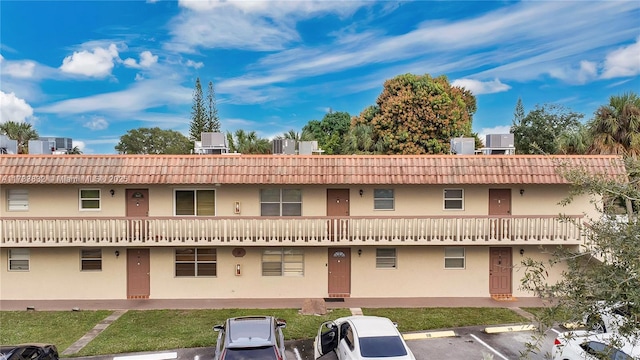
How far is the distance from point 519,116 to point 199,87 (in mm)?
37089

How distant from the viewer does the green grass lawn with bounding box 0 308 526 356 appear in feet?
44.1

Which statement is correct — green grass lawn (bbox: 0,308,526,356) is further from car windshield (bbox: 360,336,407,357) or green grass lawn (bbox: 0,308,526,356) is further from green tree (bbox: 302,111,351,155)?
green tree (bbox: 302,111,351,155)

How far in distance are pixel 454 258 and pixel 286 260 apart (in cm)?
731

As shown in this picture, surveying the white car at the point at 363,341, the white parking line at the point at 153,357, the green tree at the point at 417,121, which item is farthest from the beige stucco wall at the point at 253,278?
the green tree at the point at 417,121

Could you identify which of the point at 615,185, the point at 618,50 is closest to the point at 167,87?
the point at 618,50

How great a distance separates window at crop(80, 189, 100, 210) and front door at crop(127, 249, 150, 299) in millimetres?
2481

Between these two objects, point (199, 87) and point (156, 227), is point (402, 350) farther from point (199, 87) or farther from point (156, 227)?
point (199, 87)

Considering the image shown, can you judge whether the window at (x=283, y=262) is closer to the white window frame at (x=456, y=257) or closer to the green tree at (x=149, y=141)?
the white window frame at (x=456, y=257)

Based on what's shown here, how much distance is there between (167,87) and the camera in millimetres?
46094

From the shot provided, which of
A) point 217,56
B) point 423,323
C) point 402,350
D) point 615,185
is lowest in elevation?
point 423,323

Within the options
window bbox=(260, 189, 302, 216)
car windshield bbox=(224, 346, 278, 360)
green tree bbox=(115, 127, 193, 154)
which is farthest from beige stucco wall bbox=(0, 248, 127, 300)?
green tree bbox=(115, 127, 193, 154)

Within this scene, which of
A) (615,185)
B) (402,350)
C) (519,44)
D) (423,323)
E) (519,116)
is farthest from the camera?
(519,116)

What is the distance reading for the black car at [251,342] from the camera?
964 cm

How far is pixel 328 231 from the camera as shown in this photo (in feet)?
56.9
